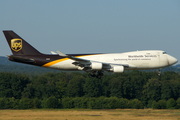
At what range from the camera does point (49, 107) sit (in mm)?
85875

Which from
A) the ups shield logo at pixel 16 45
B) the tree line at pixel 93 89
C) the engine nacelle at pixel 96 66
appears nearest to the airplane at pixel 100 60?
the engine nacelle at pixel 96 66

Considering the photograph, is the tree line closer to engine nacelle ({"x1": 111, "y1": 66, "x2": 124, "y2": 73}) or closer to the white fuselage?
the white fuselage

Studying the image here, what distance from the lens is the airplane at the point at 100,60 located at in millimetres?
48625

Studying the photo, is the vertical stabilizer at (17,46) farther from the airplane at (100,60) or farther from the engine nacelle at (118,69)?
the engine nacelle at (118,69)

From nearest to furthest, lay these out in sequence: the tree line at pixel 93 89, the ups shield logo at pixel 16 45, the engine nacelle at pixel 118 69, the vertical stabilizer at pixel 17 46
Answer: the engine nacelle at pixel 118 69
the vertical stabilizer at pixel 17 46
the ups shield logo at pixel 16 45
the tree line at pixel 93 89

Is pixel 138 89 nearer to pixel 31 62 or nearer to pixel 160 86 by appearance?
pixel 160 86

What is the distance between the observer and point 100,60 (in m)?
49.8

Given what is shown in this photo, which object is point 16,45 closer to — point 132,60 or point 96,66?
point 96,66

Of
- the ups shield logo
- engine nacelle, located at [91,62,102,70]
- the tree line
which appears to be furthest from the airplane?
the tree line

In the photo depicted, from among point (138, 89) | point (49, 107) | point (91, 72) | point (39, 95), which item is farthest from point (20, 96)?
point (91, 72)

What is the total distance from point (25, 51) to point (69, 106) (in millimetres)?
40042

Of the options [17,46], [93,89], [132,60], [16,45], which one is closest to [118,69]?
[132,60]

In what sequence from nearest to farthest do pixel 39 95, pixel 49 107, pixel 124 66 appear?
pixel 124 66 < pixel 49 107 < pixel 39 95

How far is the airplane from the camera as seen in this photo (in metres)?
48.6
